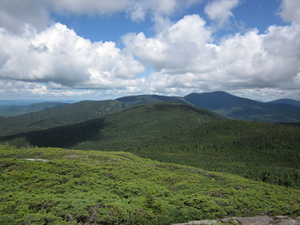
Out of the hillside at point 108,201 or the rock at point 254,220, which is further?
the rock at point 254,220

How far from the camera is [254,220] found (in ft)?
81.1

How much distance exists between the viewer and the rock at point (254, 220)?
2408 centimetres

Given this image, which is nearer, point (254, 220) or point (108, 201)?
point (254, 220)

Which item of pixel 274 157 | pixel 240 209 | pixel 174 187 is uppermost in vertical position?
pixel 240 209

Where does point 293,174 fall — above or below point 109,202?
below

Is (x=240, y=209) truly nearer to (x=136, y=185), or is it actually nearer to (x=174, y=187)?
(x=174, y=187)

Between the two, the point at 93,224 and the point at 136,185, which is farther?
the point at 136,185

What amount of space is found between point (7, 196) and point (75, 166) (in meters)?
20.9

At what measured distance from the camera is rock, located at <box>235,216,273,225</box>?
24078mm

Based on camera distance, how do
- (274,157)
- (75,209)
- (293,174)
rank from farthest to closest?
(274,157) < (293,174) < (75,209)

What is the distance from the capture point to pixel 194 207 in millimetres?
28031

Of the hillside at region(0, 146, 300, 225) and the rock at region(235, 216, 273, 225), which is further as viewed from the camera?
the rock at region(235, 216, 273, 225)

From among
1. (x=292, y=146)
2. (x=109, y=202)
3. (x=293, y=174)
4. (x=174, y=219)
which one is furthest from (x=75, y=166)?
(x=292, y=146)

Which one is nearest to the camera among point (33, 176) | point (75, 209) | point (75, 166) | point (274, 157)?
point (75, 209)
